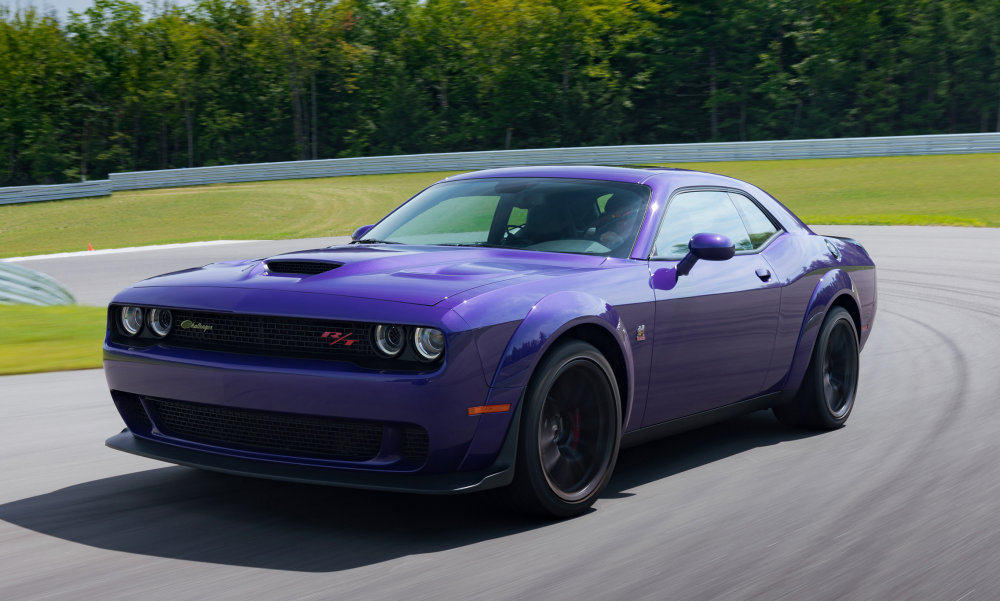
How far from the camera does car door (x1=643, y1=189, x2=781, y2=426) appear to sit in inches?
198

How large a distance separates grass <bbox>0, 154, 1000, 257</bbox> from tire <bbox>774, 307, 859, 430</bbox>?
17.8 metres

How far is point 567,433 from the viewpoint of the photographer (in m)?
4.52

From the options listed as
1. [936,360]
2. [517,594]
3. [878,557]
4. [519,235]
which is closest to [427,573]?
[517,594]

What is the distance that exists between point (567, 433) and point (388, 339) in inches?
34.8

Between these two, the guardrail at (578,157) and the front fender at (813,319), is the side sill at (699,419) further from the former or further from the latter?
the guardrail at (578,157)

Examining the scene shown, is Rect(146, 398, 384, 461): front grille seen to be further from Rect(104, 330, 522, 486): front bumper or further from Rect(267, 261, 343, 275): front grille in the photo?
Rect(267, 261, 343, 275): front grille

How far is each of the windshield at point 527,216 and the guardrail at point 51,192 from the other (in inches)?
1356

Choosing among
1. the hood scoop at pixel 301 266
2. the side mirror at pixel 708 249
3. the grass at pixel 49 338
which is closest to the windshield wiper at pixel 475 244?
the side mirror at pixel 708 249

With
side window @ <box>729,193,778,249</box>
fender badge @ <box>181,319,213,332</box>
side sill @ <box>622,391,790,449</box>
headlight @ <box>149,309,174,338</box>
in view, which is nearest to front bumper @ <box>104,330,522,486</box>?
fender badge @ <box>181,319,213,332</box>

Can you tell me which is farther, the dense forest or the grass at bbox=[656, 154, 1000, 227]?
the dense forest

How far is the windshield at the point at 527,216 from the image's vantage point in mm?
5301

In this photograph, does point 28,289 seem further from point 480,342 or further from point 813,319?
point 480,342

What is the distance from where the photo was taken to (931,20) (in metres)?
64.9

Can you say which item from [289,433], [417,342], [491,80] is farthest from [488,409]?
[491,80]
